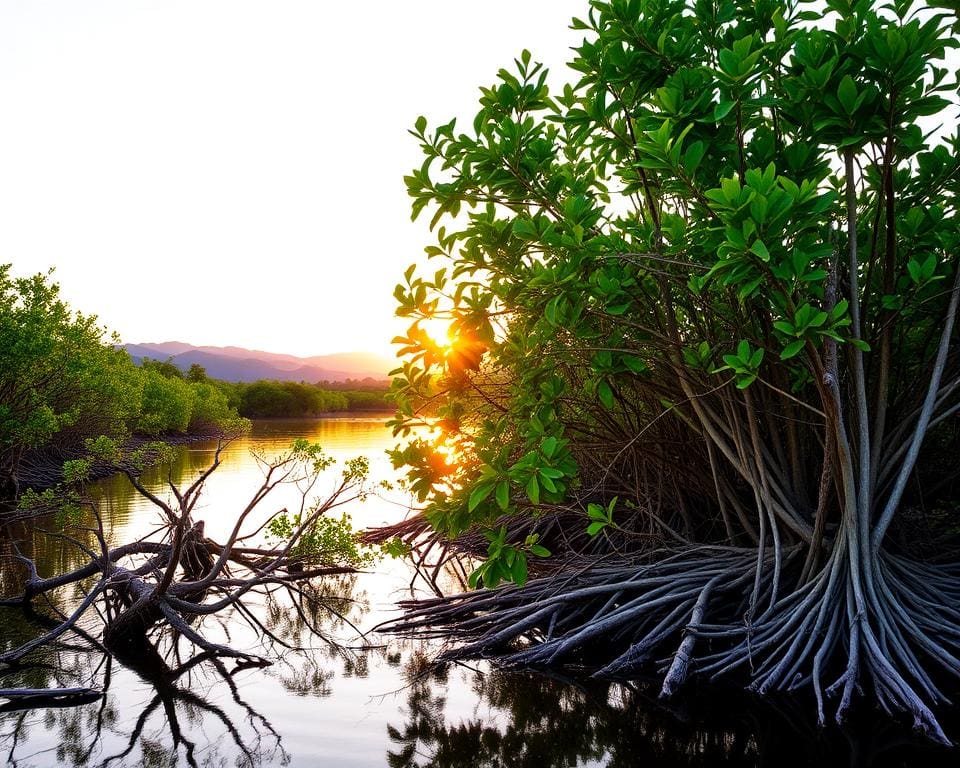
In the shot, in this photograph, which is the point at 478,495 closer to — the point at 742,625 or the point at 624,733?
the point at 624,733

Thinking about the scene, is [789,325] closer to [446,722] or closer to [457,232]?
[457,232]

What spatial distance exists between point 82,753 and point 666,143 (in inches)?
174

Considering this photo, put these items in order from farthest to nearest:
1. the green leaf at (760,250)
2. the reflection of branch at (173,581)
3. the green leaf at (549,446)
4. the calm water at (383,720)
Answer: the reflection of branch at (173,581), the green leaf at (549,446), the calm water at (383,720), the green leaf at (760,250)

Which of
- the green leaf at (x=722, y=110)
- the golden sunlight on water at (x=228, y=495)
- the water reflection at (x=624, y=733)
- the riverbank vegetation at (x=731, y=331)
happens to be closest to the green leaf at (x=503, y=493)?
the riverbank vegetation at (x=731, y=331)

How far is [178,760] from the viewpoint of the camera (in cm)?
416

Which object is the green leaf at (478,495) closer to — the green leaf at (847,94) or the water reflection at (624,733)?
the water reflection at (624,733)

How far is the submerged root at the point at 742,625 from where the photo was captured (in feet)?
14.0

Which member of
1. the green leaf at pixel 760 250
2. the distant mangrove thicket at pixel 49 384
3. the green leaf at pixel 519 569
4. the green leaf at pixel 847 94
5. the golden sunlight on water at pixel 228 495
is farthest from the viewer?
the distant mangrove thicket at pixel 49 384

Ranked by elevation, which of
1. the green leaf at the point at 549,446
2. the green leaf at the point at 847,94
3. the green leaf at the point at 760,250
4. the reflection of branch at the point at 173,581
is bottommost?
the reflection of branch at the point at 173,581

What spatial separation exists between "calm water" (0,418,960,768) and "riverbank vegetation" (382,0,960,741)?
0.76 ft

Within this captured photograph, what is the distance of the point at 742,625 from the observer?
Result: 16.3 ft

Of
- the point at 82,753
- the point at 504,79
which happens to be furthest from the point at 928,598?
the point at 82,753

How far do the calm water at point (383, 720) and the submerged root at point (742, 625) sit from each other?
19cm

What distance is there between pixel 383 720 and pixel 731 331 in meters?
3.33
